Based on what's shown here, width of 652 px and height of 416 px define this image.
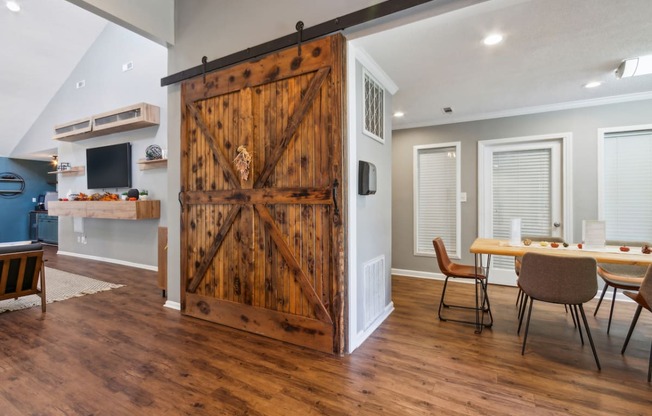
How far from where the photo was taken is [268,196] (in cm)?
268

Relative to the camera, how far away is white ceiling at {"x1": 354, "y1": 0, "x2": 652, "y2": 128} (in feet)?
7.09

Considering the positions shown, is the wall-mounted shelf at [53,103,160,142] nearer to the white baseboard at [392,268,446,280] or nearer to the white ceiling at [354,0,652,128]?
the white ceiling at [354,0,652,128]

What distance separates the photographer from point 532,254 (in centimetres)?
237

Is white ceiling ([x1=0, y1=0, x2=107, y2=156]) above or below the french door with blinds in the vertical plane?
above

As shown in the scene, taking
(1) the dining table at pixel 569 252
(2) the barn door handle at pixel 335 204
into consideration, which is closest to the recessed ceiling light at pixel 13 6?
(2) the barn door handle at pixel 335 204

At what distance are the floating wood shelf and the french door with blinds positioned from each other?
556 centimetres

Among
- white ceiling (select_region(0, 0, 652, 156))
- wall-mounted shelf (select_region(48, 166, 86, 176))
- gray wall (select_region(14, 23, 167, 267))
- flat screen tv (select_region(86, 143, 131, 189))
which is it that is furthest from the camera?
wall-mounted shelf (select_region(48, 166, 86, 176))

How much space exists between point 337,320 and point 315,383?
0.49 metres

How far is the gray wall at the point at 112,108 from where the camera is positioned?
5363 mm

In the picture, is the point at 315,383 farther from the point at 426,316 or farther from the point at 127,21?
the point at 127,21

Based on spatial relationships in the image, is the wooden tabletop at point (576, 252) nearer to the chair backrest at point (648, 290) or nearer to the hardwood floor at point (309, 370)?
the chair backrest at point (648, 290)

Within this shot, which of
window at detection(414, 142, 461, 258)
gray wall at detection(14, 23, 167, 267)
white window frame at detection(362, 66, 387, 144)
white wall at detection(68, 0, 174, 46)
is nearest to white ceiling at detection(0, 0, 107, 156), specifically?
gray wall at detection(14, 23, 167, 267)

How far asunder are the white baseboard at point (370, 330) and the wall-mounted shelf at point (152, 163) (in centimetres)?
427

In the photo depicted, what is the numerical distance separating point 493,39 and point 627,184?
3.05m
